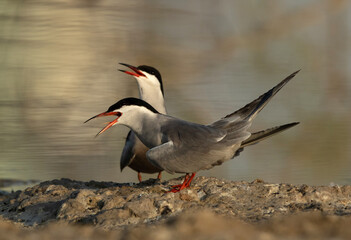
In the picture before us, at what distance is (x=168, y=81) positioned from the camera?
6.83 meters

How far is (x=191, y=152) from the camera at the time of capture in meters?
4.47

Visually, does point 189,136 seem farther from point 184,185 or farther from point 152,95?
point 152,95

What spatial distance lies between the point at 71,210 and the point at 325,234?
1725 mm

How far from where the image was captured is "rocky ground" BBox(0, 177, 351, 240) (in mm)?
3293

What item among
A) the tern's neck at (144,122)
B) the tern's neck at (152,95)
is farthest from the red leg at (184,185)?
the tern's neck at (152,95)

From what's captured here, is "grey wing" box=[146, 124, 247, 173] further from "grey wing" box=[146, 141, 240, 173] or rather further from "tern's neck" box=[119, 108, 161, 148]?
"tern's neck" box=[119, 108, 161, 148]

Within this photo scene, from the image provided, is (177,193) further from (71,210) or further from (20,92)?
(20,92)

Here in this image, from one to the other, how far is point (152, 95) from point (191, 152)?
4.69 feet

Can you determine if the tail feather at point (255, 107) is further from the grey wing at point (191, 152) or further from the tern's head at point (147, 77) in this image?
the tern's head at point (147, 77)

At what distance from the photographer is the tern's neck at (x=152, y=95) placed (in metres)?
5.80

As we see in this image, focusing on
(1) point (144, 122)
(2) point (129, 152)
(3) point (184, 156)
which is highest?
(1) point (144, 122)

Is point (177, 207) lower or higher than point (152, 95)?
lower

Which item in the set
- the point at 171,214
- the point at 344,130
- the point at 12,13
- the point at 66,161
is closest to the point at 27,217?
the point at 171,214

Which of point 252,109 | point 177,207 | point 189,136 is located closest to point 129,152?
point 189,136
